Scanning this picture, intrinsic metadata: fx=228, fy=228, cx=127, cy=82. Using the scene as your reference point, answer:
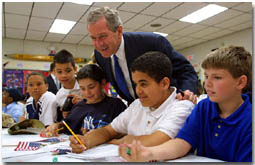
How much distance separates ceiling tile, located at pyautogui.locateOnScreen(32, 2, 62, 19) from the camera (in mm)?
3670

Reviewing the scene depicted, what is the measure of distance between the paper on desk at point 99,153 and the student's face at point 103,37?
51 centimetres

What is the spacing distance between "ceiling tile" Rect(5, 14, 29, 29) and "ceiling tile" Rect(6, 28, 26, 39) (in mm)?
258

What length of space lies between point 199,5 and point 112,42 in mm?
3063

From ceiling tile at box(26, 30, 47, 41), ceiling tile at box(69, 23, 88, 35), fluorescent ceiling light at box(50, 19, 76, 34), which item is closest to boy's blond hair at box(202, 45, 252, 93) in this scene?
fluorescent ceiling light at box(50, 19, 76, 34)

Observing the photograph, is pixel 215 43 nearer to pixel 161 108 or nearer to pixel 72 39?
pixel 72 39

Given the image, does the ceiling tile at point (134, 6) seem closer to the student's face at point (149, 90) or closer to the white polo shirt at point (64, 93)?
the white polo shirt at point (64, 93)

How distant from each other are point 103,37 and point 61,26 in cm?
386

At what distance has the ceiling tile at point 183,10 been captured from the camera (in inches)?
148

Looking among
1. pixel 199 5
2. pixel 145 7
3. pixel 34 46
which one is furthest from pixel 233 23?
pixel 34 46

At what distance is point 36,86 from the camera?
1.78 meters

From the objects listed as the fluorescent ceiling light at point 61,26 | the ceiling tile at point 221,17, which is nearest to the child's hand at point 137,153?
the ceiling tile at point 221,17

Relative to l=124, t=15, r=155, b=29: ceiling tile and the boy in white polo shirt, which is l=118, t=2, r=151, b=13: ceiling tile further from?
the boy in white polo shirt

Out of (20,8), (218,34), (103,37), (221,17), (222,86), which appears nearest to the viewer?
(222,86)

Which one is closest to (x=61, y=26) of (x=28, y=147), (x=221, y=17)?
(x=221, y=17)
